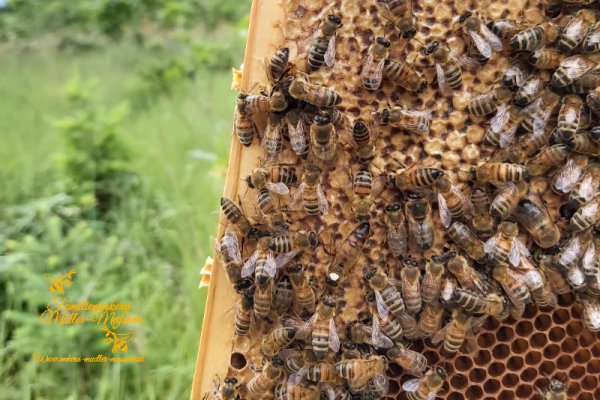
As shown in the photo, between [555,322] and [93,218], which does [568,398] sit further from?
[93,218]

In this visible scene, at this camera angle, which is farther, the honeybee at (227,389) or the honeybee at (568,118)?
the honeybee at (227,389)

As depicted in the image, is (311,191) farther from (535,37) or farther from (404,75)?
(535,37)

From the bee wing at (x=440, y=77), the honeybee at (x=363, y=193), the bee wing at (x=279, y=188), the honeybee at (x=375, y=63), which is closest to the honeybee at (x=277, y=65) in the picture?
the honeybee at (x=375, y=63)

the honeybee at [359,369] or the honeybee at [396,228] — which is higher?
the honeybee at [396,228]

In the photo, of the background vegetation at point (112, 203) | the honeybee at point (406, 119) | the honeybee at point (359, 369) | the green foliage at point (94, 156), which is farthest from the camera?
the green foliage at point (94, 156)

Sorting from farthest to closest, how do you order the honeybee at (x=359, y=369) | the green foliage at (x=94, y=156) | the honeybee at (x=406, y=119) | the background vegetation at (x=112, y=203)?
1. the green foliage at (x=94, y=156)
2. the background vegetation at (x=112, y=203)
3. the honeybee at (x=406, y=119)
4. the honeybee at (x=359, y=369)

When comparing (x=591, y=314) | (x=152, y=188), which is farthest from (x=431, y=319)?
(x=152, y=188)

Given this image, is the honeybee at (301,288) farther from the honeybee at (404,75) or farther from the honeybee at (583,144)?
the honeybee at (583,144)

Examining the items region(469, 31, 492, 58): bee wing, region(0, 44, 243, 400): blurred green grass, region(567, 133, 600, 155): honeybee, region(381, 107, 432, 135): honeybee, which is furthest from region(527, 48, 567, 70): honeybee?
region(0, 44, 243, 400): blurred green grass

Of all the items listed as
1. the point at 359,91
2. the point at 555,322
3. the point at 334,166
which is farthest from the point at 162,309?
the point at 555,322
